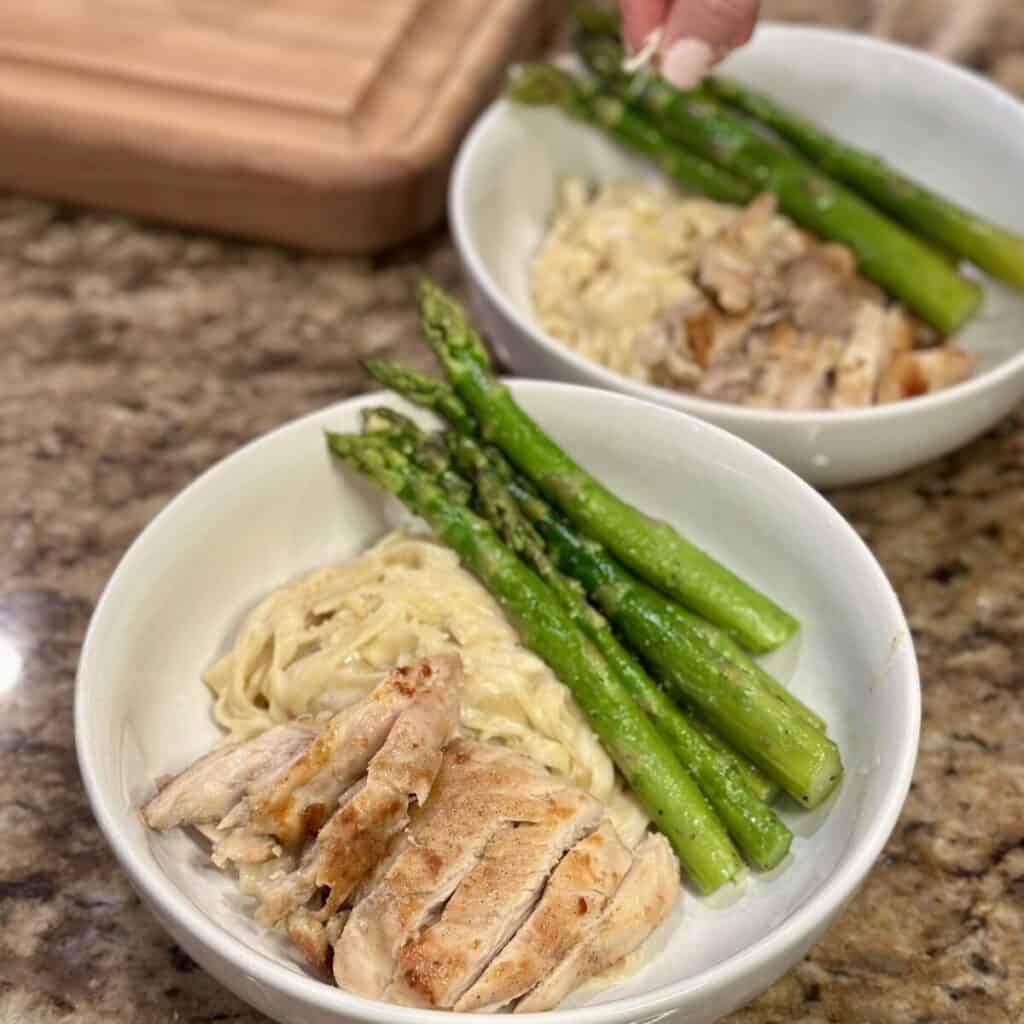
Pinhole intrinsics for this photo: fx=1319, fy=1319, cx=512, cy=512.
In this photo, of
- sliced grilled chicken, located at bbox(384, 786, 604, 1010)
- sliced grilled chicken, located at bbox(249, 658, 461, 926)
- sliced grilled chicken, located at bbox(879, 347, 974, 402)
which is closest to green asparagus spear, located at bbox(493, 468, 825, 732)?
sliced grilled chicken, located at bbox(384, 786, 604, 1010)

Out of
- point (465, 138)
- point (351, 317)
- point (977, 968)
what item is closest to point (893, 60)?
point (465, 138)

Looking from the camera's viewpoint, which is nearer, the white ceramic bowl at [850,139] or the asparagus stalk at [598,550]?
the asparagus stalk at [598,550]

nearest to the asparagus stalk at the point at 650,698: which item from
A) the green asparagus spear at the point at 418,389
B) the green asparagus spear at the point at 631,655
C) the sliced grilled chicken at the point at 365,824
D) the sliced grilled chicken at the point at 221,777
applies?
the green asparagus spear at the point at 631,655

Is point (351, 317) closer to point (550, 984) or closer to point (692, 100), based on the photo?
point (692, 100)

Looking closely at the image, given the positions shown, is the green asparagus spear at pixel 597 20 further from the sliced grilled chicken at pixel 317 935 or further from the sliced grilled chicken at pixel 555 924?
the sliced grilled chicken at pixel 317 935

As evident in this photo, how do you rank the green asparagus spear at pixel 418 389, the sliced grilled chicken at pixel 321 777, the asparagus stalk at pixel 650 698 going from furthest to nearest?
the green asparagus spear at pixel 418 389 → the asparagus stalk at pixel 650 698 → the sliced grilled chicken at pixel 321 777

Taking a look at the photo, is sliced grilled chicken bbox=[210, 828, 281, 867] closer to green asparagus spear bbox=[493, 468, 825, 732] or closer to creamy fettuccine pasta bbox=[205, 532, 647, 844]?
creamy fettuccine pasta bbox=[205, 532, 647, 844]
